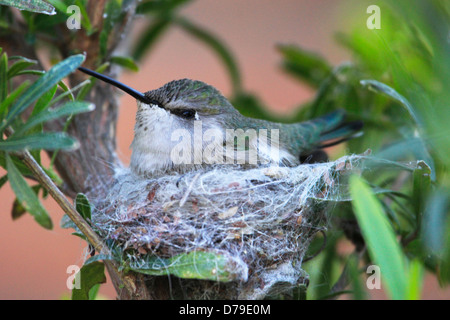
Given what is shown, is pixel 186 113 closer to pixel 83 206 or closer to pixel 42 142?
pixel 83 206

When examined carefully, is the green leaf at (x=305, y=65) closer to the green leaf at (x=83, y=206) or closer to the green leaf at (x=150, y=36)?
the green leaf at (x=150, y=36)

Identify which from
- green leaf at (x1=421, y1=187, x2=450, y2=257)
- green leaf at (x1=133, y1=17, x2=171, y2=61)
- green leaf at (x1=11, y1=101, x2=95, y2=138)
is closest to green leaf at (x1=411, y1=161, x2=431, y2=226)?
green leaf at (x1=421, y1=187, x2=450, y2=257)

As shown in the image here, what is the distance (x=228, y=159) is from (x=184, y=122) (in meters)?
0.21

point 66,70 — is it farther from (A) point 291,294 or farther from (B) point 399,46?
(B) point 399,46

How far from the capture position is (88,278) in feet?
4.47

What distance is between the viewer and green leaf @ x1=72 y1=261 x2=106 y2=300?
1346mm

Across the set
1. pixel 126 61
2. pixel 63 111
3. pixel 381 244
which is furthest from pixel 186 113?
pixel 381 244

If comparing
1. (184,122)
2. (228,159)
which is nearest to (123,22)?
(184,122)

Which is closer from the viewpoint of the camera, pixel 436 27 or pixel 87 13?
pixel 436 27

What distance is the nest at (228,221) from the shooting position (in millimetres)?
1338

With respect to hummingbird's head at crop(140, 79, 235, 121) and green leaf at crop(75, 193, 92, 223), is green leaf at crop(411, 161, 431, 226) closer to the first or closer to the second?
hummingbird's head at crop(140, 79, 235, 121)

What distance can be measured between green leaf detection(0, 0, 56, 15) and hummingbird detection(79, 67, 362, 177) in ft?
1.58

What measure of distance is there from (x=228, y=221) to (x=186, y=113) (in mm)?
525

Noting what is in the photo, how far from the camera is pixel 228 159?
5.93ft
